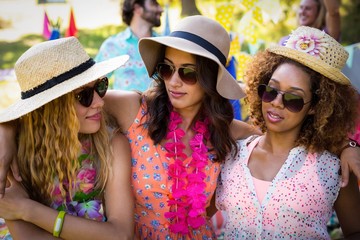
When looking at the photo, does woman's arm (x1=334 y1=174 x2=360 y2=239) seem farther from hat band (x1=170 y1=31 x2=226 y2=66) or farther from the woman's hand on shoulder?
the woman's hand on shoulder

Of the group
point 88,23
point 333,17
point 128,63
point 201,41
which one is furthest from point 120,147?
point 88,23

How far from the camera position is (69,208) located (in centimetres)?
238

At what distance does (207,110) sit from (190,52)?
0.41 metres

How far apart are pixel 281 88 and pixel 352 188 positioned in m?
0.59

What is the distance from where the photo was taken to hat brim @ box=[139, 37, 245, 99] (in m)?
2.47

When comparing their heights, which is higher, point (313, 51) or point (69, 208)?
point (313, 51)

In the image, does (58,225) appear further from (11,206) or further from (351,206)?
(351,206)

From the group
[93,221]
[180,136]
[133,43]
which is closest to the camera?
[93,221]

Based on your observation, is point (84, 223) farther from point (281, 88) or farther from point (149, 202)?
point (281, 88)

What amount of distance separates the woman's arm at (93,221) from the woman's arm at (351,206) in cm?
100

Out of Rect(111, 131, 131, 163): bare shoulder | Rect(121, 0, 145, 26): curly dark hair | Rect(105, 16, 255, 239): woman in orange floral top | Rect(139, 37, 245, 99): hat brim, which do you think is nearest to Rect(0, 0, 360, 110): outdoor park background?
Rect(121, 0, 145, 26): curly dark hair

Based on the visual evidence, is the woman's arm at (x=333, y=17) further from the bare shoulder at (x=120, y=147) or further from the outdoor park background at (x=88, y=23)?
the outdoor park background at (x=88, y=23)

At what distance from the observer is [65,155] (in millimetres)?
2334

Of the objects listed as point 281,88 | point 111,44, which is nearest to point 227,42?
point 281,88
